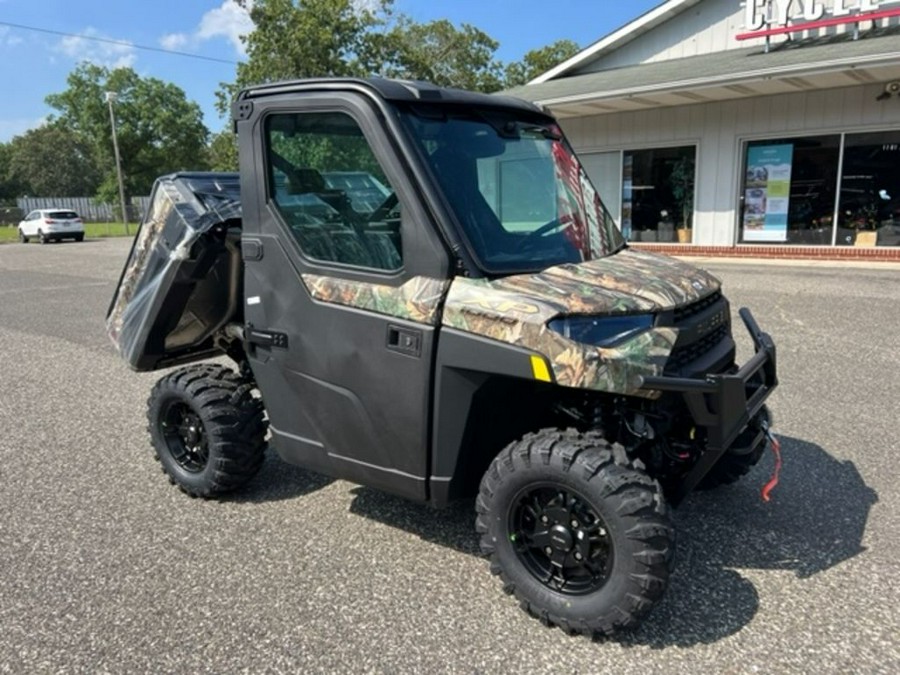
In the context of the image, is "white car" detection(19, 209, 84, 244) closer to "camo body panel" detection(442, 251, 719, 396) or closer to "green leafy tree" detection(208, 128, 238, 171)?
"green leafy tree" detection(208, 128, 238, 171)

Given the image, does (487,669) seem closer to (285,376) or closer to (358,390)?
(358,390)

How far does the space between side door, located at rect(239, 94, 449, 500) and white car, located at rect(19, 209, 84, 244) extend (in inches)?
1299

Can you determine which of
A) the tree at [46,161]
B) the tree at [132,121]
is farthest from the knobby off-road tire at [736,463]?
the tree at [46,161]

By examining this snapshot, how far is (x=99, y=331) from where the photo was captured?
948 centimetres

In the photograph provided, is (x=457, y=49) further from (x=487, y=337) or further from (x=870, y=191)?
(x=487, y=337)

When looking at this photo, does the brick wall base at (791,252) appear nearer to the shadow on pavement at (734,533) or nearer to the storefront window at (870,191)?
the storefront window at (870,191)

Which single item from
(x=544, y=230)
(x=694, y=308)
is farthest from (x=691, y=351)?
(x=544, y=230)

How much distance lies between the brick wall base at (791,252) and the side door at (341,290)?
32.3 ft

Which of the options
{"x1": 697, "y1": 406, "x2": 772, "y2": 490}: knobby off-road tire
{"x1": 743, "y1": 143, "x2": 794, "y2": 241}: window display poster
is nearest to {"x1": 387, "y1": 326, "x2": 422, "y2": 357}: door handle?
{"x1": 697, "y1": 406, "x2": 772, "y2": 490}: knobby off-road tire

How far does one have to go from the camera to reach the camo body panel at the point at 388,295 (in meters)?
2.80

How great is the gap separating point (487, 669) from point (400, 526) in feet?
3.95

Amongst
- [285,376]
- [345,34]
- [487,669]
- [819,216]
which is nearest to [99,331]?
[285,376]

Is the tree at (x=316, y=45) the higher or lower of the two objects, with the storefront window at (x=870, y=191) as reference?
higher

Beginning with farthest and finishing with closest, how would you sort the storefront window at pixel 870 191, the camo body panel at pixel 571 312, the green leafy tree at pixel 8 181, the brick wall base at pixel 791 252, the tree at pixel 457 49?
the green leafy tree at pixel 8 181, the tree at pixel 457 49, the brick wall base at pixel 791 252, the storefront window at pixel 870 191, the camo body panel at pixel 571 312
